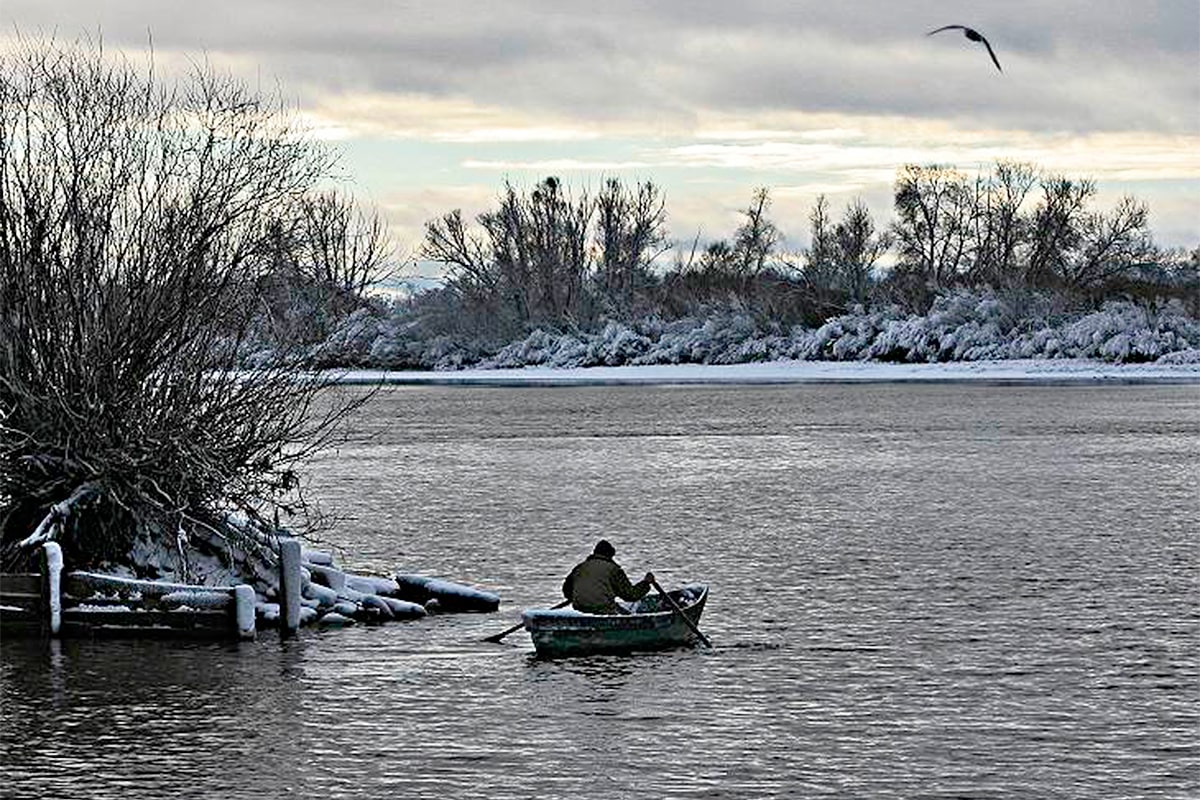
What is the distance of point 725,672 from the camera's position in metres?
21.6

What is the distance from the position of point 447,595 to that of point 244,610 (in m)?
3.31

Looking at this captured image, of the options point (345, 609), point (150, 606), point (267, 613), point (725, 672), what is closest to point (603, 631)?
point (725, 672)

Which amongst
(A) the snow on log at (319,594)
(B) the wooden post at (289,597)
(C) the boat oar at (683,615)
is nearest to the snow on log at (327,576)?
(A) the snow on log at (319,594)

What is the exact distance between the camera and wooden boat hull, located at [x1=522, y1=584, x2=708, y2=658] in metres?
22.2

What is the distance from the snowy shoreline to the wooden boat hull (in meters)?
77.1

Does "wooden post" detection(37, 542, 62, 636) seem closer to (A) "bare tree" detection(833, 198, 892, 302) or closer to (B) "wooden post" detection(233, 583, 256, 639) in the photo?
(B) "wooden post" detection(233, 583, 256, 639)

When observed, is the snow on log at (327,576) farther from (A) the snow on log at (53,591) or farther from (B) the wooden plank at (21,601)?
(B) the wooden plank at (21,601)

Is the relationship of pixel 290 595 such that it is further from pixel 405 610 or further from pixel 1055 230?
pixel 1055 230

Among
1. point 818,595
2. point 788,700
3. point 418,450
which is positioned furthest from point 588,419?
point 788,700

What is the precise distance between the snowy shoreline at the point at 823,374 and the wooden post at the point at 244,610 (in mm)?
75684

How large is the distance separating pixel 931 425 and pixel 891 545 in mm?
34260

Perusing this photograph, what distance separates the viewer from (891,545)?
33344mm

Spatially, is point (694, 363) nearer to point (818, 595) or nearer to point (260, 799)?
point (818, 595)

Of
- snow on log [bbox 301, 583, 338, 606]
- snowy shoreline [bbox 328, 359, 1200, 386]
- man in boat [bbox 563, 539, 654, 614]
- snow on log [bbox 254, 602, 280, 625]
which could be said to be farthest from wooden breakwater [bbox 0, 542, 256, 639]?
snowy shoreline [bbox 328, 359, 1200, 386]
